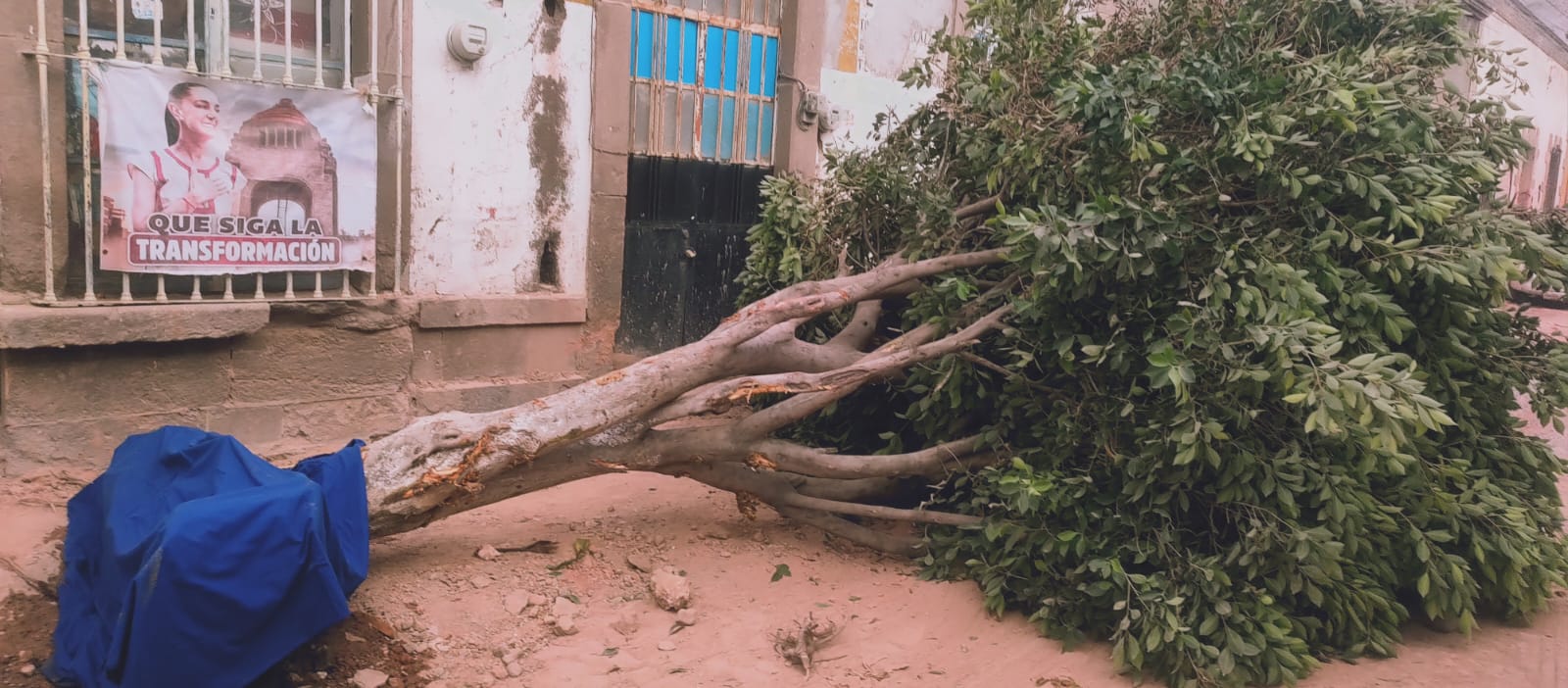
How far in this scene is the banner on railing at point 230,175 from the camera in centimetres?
505

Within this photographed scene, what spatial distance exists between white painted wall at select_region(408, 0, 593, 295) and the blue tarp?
2640 millimetres

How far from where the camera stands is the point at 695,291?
7.89m

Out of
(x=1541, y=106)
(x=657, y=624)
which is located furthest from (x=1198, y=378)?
(x=1541, y=106)

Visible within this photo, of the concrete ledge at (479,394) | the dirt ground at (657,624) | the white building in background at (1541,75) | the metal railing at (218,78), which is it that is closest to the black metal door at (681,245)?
the concrete ledge at (479,394)

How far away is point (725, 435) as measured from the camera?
4.77 metres

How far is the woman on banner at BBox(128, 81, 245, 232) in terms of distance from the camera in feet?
16.8

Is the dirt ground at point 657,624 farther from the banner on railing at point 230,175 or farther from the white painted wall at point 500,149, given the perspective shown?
the white painted wall at point 500,149

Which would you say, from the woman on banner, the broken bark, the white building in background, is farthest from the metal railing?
the white building in background

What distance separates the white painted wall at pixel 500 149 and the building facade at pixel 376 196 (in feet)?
0.05

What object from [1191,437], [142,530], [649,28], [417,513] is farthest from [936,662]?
[649,28]

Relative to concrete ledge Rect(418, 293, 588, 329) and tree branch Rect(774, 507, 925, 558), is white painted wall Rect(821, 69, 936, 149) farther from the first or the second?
tree branch Rect(774, 507, 925, 558)

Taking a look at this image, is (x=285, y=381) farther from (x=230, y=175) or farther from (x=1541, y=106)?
(x=1541, y=106)

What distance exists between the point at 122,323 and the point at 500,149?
91.3 inches

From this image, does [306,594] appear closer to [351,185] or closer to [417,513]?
[417,513]
